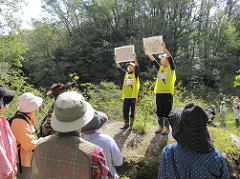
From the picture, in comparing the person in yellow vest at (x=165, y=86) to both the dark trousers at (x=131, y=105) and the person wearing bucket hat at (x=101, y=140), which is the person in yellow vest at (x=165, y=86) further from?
the person wearing bucket hat at (x=101, y=140)

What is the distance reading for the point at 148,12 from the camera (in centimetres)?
2212

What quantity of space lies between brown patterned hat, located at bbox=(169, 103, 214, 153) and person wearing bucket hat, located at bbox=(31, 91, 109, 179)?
0.67 metres

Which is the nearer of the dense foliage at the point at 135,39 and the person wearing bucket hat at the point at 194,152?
the person wearing bucket hat at the point at 194,152

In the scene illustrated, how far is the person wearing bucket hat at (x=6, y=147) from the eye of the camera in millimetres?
1686

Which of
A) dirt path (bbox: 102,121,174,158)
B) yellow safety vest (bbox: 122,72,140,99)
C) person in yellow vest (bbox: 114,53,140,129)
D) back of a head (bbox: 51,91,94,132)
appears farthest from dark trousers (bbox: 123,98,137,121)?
back of a head (bbox: 51,91,94,132)

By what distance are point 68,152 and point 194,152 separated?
98cm

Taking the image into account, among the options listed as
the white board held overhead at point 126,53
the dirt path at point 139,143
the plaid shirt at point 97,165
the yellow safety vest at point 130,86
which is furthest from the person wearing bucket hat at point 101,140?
the white board held overhead at point 126,53

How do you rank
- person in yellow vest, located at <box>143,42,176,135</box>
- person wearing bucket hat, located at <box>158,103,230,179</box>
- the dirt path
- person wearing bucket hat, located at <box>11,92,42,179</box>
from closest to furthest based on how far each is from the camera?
person wearing bucket hat, located at <box>158,103,230,179</box>
person wearing bucket hat, located at <box>11,92,42,179</box>
the dirt path
person in yellow vest, located at <box>143,42,176,135</box>

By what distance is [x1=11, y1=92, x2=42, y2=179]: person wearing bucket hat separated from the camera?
→ 80.1 inches

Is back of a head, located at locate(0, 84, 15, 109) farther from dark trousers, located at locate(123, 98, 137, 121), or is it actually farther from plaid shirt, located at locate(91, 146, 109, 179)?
dark trousers, located at locate(123, 98, 137, 121)

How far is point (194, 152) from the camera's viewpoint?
131cm

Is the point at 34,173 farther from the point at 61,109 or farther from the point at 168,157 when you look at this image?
the point at 168,157

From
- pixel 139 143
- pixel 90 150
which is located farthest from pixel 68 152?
pixel 139 143

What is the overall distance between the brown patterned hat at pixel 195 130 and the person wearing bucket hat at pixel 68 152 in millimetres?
669
